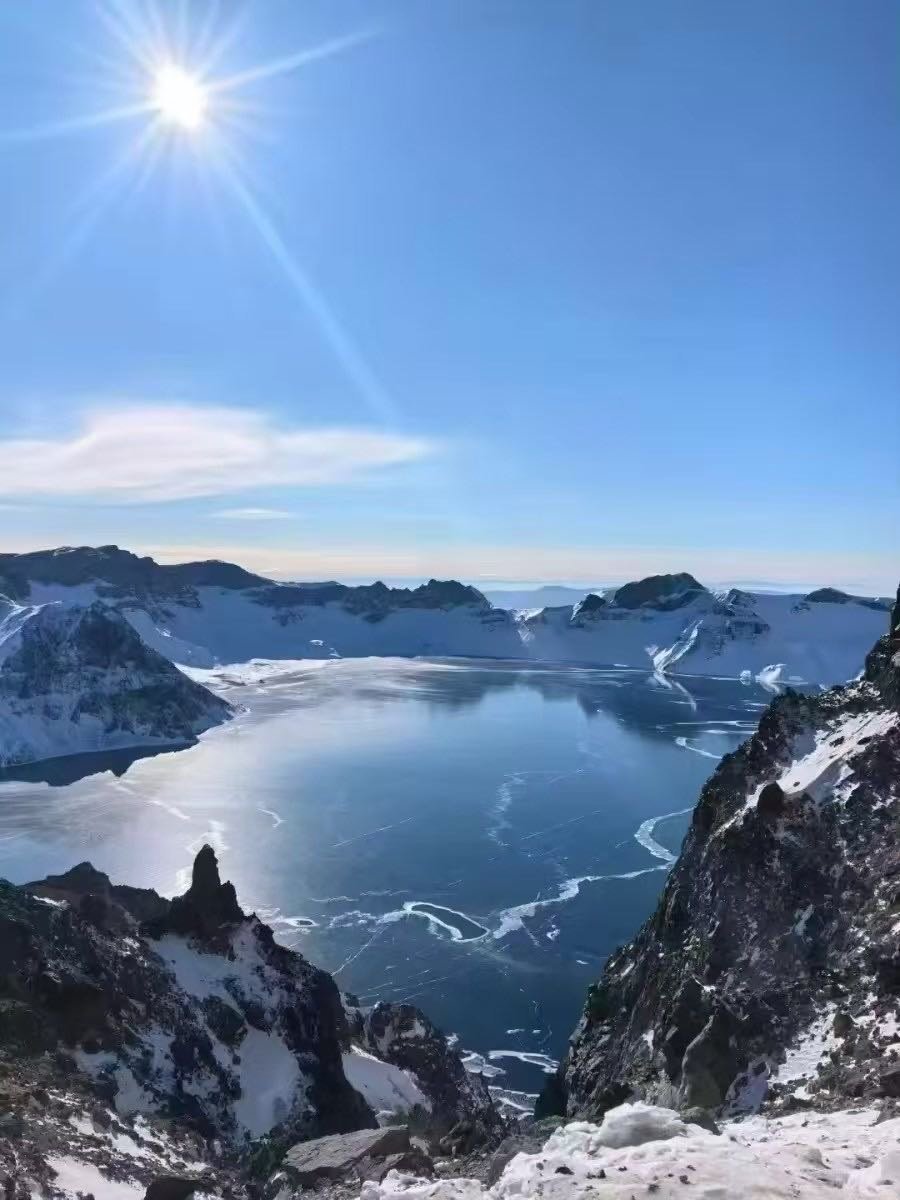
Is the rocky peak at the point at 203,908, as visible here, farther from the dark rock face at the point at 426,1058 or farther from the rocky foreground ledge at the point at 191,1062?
the dark rock face at the point at 426,1058

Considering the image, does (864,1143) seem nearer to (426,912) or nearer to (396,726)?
(426,912)

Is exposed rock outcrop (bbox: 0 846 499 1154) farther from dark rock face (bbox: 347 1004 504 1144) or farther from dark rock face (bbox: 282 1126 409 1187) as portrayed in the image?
dark rock face (bbox: 282 1126 409 1187)

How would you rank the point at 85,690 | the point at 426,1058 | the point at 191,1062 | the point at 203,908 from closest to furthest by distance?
the point at 191,1062, the point at 203,908, the point at 426,1058, the point at 85,690

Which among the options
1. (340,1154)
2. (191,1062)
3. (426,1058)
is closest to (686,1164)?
(340,1154)

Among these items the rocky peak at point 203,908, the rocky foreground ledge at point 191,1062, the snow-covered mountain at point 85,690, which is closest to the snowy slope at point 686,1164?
the rocky foreground ledge at point 191,1062

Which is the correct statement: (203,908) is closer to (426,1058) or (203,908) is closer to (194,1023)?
(194,1023)

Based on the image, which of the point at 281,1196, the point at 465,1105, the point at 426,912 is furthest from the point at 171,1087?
the point at 426,912

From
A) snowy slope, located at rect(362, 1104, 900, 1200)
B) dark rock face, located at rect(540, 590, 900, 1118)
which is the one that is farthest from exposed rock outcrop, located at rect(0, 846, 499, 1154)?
snowy slope, located at rect(362, 1104, 900, 1200)
